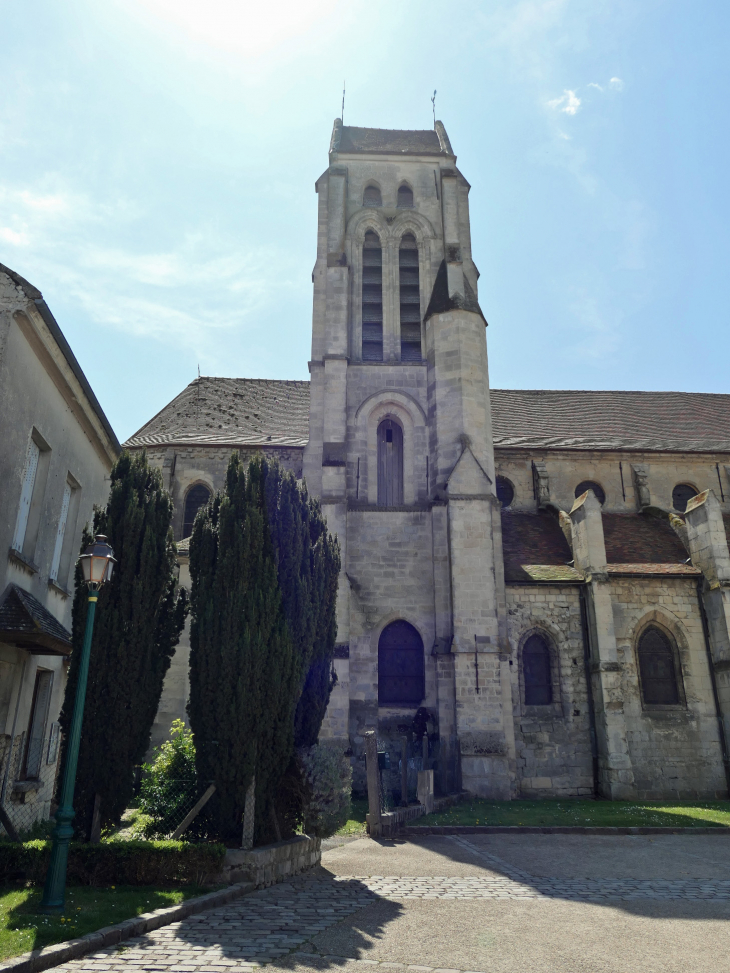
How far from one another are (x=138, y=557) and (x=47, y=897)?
13.2 feet

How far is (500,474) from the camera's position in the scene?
81.9 feet

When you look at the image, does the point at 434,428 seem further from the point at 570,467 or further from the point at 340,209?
the point at 340,209

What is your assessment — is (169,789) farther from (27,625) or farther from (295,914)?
(295,914)

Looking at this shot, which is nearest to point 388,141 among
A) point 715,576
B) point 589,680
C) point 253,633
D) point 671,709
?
point 715,576

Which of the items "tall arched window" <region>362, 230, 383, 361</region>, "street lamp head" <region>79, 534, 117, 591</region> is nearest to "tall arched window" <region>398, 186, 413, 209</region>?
"tall arched window" <region>362, 230, 383, 361</region>

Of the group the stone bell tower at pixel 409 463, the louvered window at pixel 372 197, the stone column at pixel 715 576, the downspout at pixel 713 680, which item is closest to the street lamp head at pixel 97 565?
the stone bell tower at pixel 409 463

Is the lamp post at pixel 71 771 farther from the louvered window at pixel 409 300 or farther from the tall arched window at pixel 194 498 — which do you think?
the louvered window at pixel 409 300

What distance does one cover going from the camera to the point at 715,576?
2023 centimetres

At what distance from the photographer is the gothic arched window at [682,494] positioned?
25484mm

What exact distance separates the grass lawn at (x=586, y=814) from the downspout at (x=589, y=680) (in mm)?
1317

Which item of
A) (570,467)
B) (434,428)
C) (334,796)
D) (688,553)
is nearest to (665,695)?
(688,553)

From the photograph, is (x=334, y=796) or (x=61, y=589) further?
(x=61, y=589)

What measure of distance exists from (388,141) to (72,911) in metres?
27.8

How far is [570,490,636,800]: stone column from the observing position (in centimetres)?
1844
